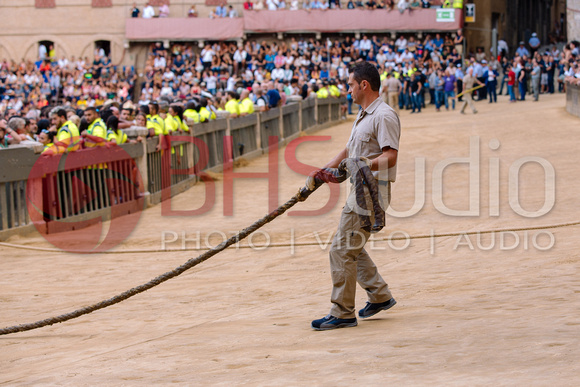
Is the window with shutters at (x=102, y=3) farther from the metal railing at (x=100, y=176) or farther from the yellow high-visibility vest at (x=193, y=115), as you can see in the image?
the yellow high-visibility vest at (x=193, y=115)

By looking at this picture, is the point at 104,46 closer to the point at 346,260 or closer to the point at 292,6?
the point at 292,6

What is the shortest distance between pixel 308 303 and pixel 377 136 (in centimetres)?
205

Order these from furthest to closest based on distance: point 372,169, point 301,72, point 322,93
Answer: point 301,72 < point 322,93 < point 372,169

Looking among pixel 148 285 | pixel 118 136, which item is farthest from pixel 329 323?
pixel 118 136

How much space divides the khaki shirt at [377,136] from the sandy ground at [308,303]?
1.11 meters

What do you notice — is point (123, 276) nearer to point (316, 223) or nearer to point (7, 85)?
point (316, 223)

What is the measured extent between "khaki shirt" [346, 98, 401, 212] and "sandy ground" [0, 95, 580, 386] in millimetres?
1114

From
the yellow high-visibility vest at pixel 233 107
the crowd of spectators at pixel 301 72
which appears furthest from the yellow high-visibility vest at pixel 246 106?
the crowd of spectators at pixel 301 72

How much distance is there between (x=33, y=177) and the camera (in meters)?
11.7

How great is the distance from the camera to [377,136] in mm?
6145

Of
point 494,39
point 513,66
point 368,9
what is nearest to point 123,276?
point 513,66

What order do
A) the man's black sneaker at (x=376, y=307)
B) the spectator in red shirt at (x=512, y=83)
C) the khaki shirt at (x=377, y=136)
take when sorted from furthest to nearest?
the spectator in red shirt at (x=512, y=83), the man's black sneaker at (x=376, y=307), the khaki shirt at (x=377, y=136)

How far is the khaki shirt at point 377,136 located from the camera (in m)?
6.09

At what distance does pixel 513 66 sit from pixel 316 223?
85.6ft
